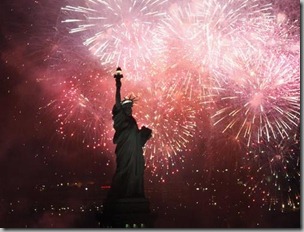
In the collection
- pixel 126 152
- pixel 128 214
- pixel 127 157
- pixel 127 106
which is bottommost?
pixel 128 214

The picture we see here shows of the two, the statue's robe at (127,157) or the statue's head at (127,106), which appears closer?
the statue's robe at (127,157)

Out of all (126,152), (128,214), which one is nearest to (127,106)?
(126,152)

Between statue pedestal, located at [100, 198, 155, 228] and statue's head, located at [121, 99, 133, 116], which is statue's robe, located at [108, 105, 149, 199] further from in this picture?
statue pedestal, located at [100, 198, 155, 228]

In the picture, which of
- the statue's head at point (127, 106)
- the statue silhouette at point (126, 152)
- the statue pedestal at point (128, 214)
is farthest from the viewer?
the statue's head at point (127, 106)

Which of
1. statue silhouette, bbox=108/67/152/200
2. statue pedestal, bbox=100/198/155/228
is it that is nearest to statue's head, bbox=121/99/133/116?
statue silhouette, bbox=108/67/152/200

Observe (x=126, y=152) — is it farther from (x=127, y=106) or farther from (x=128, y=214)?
(x=128, y=214)

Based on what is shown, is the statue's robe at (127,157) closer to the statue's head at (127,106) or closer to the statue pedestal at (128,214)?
the statue's head at (127,106)

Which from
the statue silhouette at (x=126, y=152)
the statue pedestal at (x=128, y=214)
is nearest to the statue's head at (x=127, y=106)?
the statue silhouette at (x=126, y=152)
